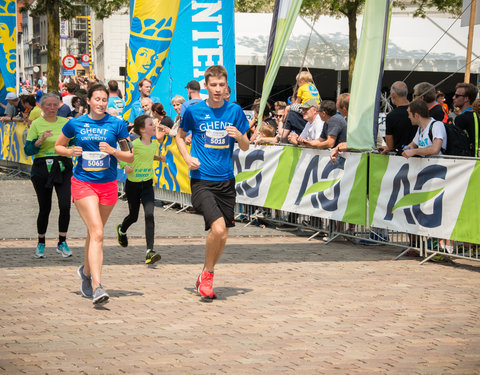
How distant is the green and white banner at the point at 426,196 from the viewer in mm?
A: 9539

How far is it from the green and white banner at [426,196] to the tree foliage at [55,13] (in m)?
19.9

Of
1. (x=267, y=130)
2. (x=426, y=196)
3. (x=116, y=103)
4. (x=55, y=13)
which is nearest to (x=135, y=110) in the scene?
(x=116, y=103)

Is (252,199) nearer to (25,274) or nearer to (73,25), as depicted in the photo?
(25,274)

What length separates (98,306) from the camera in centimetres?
741

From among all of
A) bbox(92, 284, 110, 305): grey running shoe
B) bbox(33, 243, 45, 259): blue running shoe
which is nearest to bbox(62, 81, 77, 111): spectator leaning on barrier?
bbox(33, 243, 45, 259): blue running shoe

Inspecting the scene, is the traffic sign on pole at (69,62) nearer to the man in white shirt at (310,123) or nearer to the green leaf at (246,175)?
the green leaf at (246,175)

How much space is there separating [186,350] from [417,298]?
2.97 metres

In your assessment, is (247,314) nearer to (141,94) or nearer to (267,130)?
(267,130)

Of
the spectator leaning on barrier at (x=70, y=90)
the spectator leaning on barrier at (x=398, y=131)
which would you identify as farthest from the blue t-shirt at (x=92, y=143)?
the spectator leaning on barrier at (x=70, y=90)

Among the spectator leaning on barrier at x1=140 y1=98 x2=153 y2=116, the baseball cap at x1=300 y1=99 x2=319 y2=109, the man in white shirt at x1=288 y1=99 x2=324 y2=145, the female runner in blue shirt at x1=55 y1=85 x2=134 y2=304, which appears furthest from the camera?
the spectator leaning on barrier at x1=140 y1=98 x2=153 y2=116

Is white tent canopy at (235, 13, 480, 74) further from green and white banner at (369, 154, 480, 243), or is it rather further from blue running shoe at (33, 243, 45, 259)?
blue running shoe at (33, 243, 45, 259)

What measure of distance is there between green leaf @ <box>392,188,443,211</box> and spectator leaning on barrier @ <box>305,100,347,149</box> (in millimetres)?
1748

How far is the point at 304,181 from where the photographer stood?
1211cm

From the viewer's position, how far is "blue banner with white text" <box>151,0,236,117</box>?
53.8ft
